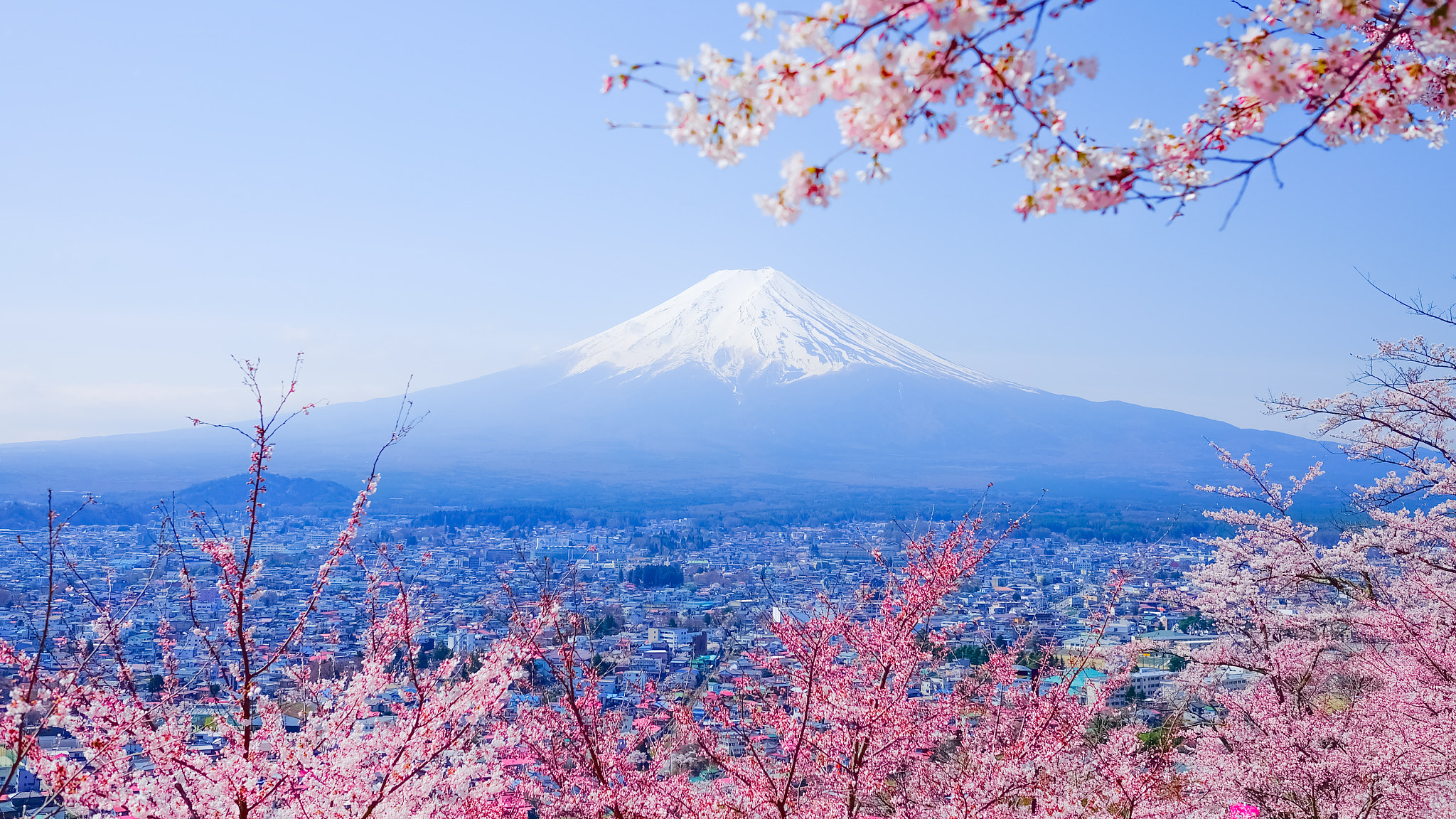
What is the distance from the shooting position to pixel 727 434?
64375 millimetres

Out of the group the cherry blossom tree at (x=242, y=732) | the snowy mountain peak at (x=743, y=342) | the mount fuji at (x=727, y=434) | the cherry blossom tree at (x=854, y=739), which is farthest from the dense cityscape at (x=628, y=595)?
the snowy mountain peak at (x=743, y=342)

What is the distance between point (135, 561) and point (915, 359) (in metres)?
70.3

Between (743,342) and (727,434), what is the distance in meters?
14.5

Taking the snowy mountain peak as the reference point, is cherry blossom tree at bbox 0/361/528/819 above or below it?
below

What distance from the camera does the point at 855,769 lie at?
2.96 m

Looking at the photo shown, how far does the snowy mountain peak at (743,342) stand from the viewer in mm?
74688

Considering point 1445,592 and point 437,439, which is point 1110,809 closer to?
point 1445,592

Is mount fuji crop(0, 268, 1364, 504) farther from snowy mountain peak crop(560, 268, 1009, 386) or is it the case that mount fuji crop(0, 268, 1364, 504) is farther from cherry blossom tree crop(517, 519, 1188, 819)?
cherry blossom tree crop(517, 519, 1188, 819)

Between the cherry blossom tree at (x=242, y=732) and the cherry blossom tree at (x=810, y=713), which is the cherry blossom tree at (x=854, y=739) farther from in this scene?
the cherry blossom tree at (x=242, y=732)

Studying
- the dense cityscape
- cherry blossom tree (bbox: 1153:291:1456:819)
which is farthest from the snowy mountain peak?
cherry blossom tree (bbox: 1153:291:1456:819)

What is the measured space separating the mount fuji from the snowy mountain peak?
0.21 meters

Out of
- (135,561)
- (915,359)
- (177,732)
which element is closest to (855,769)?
(177,732)

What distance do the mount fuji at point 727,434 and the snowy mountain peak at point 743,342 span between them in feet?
0.69

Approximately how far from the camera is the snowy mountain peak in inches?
2940
